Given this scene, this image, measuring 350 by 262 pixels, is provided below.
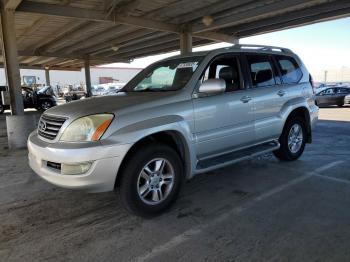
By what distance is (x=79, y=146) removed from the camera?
3.08 meters

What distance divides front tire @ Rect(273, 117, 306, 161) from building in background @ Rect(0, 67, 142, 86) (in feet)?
170

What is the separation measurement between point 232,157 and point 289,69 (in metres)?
2.25

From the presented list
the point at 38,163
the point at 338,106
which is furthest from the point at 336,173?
the point at 338,106

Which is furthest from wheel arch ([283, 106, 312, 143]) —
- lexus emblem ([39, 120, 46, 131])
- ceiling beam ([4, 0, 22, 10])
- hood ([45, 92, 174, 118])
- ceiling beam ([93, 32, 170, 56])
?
ceiling beam ([93, 32, 170, 56])

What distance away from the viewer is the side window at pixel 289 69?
17.4 feet

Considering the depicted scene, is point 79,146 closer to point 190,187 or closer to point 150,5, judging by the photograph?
point 190,187

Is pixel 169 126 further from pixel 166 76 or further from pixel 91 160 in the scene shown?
pixel 166 76

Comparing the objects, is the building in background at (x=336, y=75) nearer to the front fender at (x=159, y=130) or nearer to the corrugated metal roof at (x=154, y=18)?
the corrugated metal roof at (x=154, y=18)

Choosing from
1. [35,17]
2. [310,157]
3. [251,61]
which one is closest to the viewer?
[251,61]

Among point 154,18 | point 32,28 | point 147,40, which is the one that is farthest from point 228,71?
point 147,40

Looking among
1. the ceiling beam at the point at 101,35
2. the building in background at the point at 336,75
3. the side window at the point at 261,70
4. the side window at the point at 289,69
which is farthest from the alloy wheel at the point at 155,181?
the building in background at the point at 336,75

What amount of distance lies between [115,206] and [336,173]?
352cm

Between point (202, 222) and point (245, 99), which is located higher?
point (245, 99)

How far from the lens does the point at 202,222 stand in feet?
11.2
